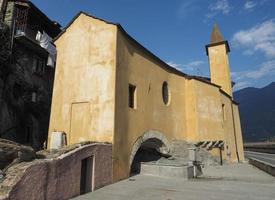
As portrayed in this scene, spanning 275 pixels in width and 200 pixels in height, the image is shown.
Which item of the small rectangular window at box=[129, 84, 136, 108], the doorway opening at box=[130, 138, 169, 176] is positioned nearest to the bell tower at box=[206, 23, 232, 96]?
the doorway opening at box=[130, 138, 169, 176]

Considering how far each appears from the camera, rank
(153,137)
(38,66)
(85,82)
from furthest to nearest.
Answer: (38,66) < (153,137) < (85,82)

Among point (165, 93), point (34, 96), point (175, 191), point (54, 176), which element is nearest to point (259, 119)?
point (165, 93)

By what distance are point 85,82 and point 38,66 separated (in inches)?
253

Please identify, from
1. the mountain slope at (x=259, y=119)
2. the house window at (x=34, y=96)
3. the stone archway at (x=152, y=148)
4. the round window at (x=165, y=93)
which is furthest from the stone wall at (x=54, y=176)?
the mountain slope at (x=259, y=119)

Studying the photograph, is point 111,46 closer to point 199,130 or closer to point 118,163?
point 118,163

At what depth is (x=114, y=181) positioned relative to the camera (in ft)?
33.4

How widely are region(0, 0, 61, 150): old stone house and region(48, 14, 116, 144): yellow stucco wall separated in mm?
3286

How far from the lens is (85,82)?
39.4 ft

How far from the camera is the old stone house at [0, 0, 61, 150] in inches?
563

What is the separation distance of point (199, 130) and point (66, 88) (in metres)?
10.3

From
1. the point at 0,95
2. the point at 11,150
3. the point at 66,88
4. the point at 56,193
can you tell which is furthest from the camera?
the point at 0,95

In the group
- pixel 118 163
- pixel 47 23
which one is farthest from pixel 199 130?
pixel 47 23

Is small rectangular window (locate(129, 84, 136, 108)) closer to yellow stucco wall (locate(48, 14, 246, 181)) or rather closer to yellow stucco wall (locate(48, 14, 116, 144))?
yellow stucco wall (locate(48, 14, 246, 181))

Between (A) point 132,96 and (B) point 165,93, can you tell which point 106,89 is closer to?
(A) point 132,96
